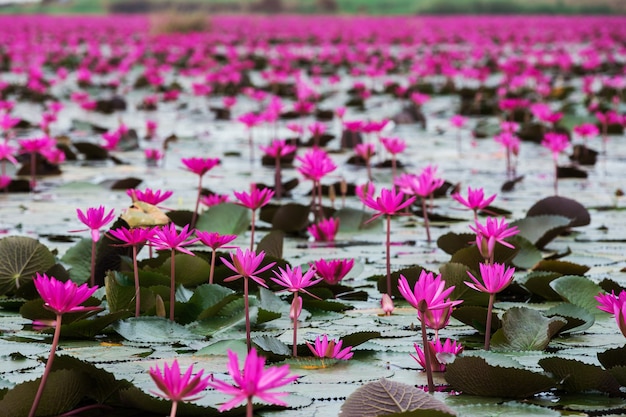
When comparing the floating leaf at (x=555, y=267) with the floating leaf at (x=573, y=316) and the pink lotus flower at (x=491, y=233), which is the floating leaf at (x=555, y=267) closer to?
the floating leaf at (x=573, y=316)

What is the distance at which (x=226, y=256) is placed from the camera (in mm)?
2826

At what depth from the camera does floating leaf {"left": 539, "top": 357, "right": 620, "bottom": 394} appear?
1.59 meters

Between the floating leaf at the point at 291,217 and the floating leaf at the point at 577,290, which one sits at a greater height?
the floating leaf at the point at 577,290

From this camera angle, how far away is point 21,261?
2387 millimetres

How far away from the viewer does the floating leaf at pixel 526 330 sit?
1.88 metres

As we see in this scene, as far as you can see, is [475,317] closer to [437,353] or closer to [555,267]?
[437,353]

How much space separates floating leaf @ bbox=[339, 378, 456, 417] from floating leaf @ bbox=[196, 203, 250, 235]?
1.70 m

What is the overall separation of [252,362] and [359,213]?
7.70ft

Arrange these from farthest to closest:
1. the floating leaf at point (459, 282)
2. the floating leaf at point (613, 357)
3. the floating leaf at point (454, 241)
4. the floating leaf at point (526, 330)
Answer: the floating leaf at point (454, 241) < the floating leaf at point (459, 282) < the floating leaf at point (526, 330) < the floating leaf at point (613, 357)

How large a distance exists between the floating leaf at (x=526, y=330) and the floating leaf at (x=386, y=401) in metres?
0.50

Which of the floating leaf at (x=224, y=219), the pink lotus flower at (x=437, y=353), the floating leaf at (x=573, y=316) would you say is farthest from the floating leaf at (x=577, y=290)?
the floating leaf at (x=224, y=219)

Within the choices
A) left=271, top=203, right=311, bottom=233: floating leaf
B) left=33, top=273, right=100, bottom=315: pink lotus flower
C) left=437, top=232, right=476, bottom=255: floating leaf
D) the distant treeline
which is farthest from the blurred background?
left=33, top=273, right=100, bottom=315: pink lotus flower

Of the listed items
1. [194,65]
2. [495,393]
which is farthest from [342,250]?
[194,65]

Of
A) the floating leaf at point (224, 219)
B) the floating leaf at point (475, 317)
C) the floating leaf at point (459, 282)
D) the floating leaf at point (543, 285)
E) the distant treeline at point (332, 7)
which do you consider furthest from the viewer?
the distant treeline at point (332, 7)
